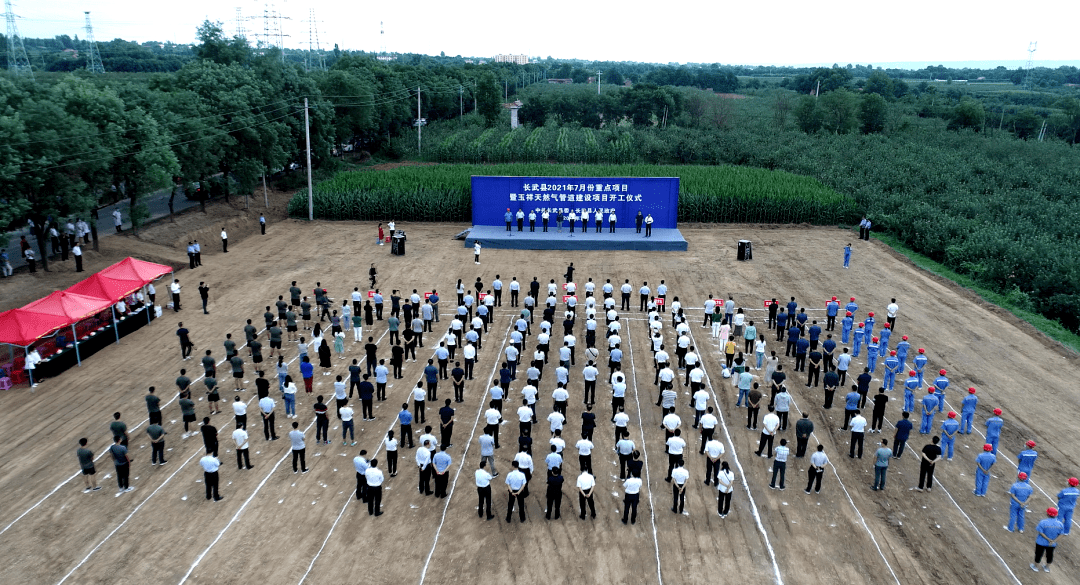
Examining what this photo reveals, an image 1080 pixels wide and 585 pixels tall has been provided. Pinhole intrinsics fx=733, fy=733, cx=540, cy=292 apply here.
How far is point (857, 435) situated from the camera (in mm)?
15570

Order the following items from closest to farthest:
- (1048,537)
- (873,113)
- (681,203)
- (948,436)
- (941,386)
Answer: (1048,537), (948,436), (941,386), (681,203), (873,113)

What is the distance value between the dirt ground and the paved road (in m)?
12.3

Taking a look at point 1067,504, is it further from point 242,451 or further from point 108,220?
point 108,220

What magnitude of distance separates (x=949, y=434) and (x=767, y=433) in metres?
3.74

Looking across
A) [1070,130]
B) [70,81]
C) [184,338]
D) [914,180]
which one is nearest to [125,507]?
[184,338]

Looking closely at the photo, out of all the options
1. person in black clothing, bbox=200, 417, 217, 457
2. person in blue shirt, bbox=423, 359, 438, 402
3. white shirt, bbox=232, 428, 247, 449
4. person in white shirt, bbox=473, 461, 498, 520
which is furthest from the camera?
person in blue shirt, bbox=423, 359, 438, 402

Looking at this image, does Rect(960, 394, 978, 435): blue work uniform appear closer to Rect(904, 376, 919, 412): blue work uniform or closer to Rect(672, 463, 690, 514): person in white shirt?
Rect(904, 376, 919, 412): blue work uniform

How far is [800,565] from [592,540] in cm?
351

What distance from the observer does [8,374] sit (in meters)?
19.2

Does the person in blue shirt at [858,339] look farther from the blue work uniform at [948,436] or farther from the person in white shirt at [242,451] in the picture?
the person in white shirt at [242,451]

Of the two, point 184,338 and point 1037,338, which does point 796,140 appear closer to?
point 1037,338

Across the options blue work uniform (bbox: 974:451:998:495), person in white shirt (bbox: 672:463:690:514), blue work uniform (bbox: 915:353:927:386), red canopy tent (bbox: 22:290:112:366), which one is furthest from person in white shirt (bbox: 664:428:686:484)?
red canopy tent (bbox: 22:290:112:366)

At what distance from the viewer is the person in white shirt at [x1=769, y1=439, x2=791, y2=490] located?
13914 millimetres

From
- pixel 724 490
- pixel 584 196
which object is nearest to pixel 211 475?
pixel 724 490
